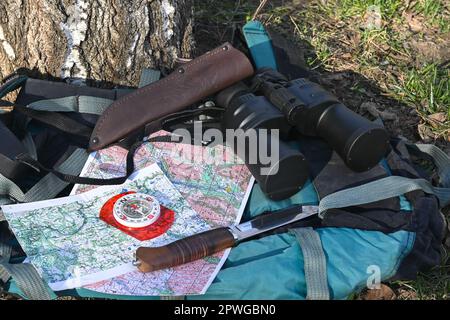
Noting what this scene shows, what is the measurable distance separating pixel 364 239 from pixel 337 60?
1.41 meters

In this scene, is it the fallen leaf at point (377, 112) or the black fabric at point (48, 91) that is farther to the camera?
the fallen leaf at point (377, 112)

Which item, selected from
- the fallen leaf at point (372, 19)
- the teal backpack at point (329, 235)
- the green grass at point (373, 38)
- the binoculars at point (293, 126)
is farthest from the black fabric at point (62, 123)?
the fallen leaf at point (372, 19)

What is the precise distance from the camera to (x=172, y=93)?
8.52 ft

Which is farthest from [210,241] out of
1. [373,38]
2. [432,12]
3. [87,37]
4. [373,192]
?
[432,12]

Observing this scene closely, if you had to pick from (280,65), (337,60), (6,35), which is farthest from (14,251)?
(337,60)

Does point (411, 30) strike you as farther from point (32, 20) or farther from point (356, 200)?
point (32, 20)

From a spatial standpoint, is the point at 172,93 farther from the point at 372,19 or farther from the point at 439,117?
the point at 372,19

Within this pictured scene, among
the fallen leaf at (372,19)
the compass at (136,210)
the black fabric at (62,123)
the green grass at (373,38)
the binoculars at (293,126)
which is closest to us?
the compass at (136,210)

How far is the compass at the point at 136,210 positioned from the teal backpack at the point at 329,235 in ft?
0.82

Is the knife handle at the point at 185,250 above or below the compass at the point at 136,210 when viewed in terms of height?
below

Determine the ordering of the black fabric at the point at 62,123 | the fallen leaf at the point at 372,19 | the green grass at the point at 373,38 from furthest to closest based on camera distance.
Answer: the fallen leaf at the point at 372,19
the green grass at the point at 373,38
the black fabric at the point at 62,123

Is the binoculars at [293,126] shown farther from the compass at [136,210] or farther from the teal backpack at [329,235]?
the compass at [136,210]

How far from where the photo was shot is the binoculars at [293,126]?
2367 millimetres

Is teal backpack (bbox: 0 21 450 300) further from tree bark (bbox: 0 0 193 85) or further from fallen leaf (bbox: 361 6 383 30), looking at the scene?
fallen leaf (bbox: 361 6 383 30)
